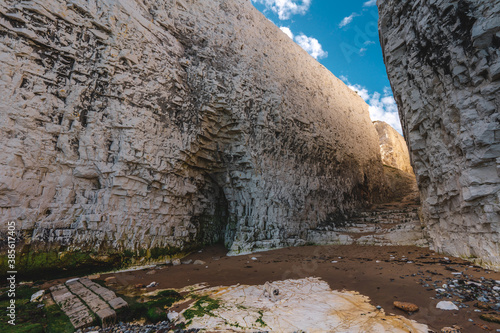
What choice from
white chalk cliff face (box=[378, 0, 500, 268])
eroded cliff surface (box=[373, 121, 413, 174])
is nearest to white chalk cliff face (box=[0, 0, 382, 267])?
white chalk cliff face (box=[378, 0, 500, 268])

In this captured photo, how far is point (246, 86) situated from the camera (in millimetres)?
9070

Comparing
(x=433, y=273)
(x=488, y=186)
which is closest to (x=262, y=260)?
(x=433, y=273)

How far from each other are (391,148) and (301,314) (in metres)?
25.5

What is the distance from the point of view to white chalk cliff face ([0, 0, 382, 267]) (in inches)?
189

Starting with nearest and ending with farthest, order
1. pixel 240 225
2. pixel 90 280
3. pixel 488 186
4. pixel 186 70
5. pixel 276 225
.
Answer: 1. pixel 488 186
2. pixel 90 280
3. pixel 186 70
4. pixel 240 225
5. pixel 276 225

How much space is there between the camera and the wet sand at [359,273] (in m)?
3.03

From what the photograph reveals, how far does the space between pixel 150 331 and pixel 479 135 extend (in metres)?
6.29

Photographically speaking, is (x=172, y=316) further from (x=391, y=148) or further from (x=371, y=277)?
(x=391, y=148)

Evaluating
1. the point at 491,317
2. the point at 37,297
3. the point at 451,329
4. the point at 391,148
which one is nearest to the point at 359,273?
the point at 491,317

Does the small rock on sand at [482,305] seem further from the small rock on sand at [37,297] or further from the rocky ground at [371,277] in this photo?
the small rock on sand at [37,297]

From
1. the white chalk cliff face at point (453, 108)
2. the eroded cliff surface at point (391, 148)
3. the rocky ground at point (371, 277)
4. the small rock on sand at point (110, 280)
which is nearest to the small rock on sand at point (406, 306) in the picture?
the rocky ground at point (371, 277)

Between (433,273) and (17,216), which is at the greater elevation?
(17,216)

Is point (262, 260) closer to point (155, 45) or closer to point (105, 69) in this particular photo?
point (105, 69)

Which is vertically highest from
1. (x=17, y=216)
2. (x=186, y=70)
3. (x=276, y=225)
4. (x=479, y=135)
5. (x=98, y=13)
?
(x=98, y=13)
